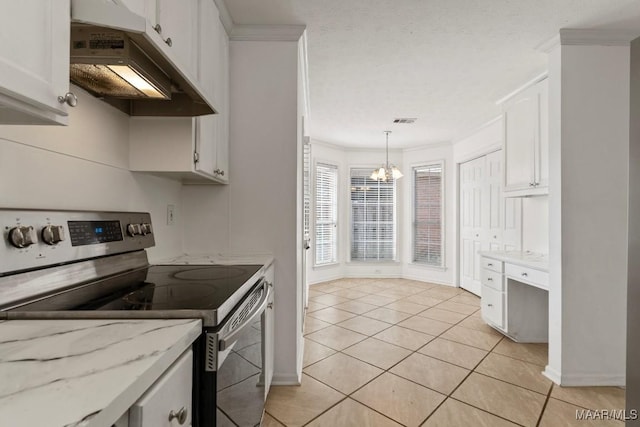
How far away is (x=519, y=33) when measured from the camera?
2174 millimetres

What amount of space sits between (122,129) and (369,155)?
473 cm

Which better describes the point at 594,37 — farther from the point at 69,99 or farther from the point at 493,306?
the point at 69,99

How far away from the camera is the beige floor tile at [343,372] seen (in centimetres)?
212

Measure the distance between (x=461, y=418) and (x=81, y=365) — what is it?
1.95 m

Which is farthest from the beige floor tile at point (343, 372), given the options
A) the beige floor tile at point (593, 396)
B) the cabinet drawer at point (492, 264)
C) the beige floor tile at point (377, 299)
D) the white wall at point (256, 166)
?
the beige floor tile at point (377, 299)

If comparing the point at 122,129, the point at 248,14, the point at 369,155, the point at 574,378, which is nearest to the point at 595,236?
the point at 574,378

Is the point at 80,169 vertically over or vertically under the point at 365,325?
over

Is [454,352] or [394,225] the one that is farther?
[394,225]

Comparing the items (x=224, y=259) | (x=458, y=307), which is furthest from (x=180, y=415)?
(x=458, y=307)

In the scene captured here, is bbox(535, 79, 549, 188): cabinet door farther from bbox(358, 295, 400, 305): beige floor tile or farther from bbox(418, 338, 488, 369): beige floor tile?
bbox(358, 295, 400, 305): beige floor tile

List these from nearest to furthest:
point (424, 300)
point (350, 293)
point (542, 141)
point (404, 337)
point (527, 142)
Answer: point (542, 141) < point (527, 142) < point (404, 337) < point (424, 300) < point (350, 293)

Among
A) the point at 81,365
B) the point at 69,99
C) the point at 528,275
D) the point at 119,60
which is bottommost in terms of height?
the point at 528,275

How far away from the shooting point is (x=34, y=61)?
708 mm

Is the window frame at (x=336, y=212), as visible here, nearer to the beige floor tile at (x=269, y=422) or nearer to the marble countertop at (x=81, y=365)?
the beige floor tile at (x=269, y=422)
